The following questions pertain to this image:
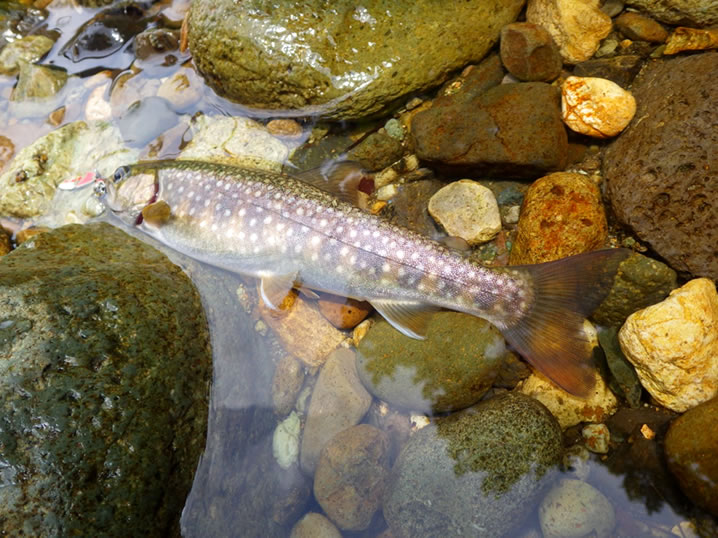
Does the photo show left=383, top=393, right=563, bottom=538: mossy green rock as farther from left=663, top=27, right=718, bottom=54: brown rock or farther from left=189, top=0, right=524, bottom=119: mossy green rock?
left=663, top=27, right=718, bottom=54: brown rock

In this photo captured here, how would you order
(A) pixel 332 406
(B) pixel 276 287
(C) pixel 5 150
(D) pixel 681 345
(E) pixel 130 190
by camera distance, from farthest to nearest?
(C) pixel 5 150, (E) pixel 130 190, (B) pixel 276 287, (A) pixel 332 406, (D) pixel 681 345

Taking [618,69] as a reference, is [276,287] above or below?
below

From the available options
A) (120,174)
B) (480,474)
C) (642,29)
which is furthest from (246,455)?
(642,29)

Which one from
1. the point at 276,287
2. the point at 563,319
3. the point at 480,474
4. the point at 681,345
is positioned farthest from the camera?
the point at 276,287

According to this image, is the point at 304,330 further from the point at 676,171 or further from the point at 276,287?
the point at 676,171

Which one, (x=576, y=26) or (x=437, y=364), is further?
(x=576, y=26)

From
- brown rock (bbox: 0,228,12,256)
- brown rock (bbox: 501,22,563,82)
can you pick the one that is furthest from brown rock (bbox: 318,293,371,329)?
brown rock (bbox: 0,228,12,256)

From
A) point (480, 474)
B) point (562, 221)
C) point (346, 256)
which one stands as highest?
point (562, 221)
